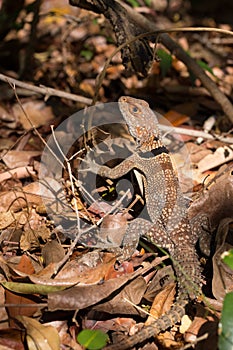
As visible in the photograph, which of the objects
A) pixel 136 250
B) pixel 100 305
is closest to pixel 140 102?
pixel 136 250

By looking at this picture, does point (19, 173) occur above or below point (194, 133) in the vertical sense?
below

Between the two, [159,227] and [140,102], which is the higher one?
[140,102]

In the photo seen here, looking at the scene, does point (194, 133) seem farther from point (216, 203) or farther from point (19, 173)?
point (19, 173)

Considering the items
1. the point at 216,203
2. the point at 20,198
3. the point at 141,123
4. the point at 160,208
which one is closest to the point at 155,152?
the point at 141,123

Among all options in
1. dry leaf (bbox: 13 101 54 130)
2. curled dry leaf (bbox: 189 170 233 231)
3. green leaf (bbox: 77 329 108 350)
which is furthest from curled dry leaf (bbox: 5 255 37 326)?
dry leaf (bbox: 13 101 54 130)

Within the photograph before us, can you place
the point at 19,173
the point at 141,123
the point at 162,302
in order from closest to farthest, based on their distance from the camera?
the point at 162,302 → the point at 141,123 → the point at 19,173

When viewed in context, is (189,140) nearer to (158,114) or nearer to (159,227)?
(158,114)
